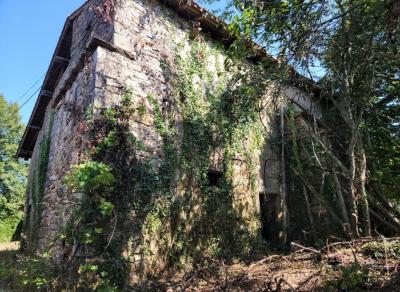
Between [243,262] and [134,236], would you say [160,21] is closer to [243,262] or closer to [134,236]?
[134,236]

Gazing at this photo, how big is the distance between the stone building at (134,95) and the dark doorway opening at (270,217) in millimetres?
27

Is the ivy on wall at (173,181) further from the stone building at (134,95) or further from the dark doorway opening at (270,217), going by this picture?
the dark doorway opening at (270,217)

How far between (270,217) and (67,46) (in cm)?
782

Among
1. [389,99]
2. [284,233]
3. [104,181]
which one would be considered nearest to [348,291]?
[104,181]

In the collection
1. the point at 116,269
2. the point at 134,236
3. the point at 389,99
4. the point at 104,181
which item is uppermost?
the point at 389,99

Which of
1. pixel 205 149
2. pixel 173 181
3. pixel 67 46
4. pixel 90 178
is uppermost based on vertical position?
pixel 67 46

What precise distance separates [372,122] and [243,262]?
20.0ft

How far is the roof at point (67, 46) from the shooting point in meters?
7.60

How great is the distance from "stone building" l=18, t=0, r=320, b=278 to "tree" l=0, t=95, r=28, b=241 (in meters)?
12.5

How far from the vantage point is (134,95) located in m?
6.12

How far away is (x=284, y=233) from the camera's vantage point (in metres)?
8.34

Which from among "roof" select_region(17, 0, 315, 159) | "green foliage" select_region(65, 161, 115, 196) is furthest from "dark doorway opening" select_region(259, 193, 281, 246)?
"green foliage" select_region(65, 161, 115, 196)

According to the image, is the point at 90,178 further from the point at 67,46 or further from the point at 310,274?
the point at 67,46

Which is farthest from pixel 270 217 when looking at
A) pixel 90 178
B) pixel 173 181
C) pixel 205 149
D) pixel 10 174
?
pixel 10 174
